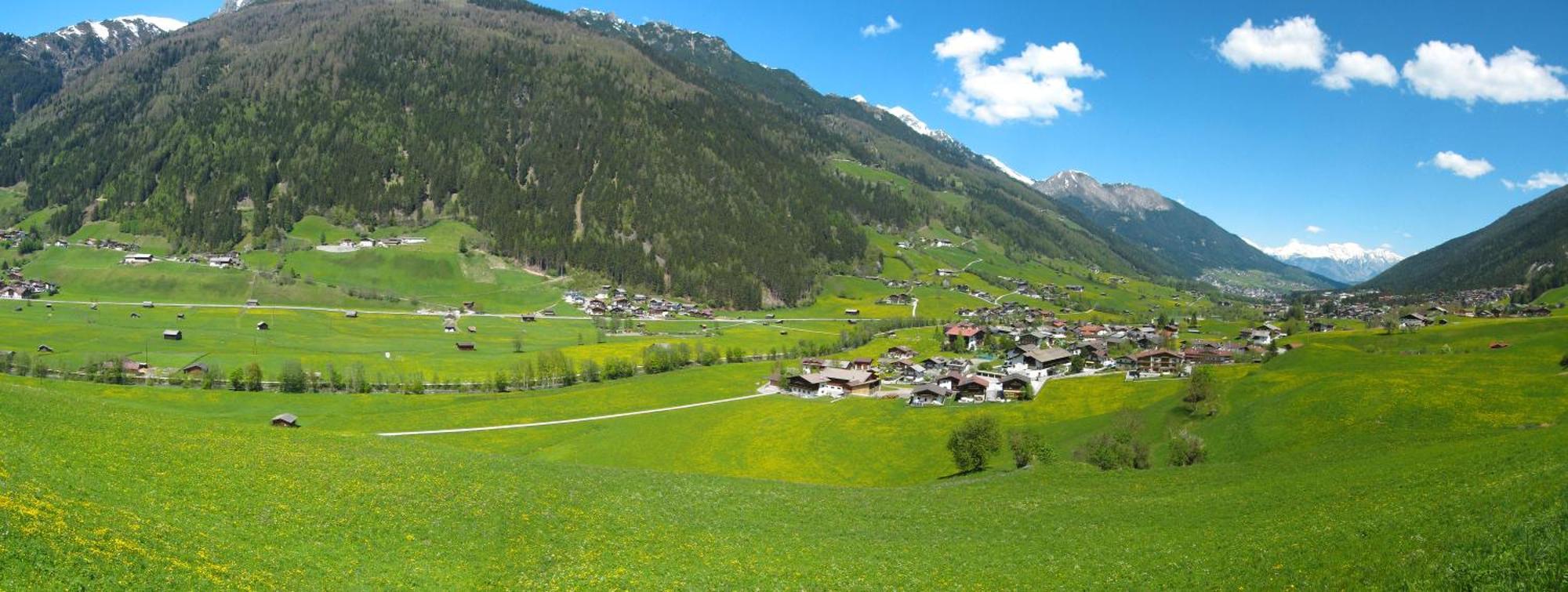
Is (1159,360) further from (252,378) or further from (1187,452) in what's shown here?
(252,378)

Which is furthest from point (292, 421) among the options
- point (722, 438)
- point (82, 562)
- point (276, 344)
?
point (82, 562)

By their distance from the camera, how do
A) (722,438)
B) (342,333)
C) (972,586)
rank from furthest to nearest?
(342,333) → (722,438) → (972,586)

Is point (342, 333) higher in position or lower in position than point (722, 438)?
higher

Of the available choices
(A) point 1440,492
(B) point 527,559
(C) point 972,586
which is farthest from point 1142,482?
(B) point 527,559

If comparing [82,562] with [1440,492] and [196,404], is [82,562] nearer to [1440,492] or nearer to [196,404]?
[1440,492]

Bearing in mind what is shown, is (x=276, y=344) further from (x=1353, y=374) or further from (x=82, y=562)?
(x=1353, y=374)

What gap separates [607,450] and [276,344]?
98.9 m

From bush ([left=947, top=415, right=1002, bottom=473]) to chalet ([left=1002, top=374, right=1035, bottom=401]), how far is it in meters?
44.6

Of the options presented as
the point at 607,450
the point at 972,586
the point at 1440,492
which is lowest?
the point at 607,450

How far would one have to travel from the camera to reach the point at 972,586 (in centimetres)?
2731

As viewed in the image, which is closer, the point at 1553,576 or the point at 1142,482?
the point at 1553,576

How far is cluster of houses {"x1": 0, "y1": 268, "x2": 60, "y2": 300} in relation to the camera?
6919 inches

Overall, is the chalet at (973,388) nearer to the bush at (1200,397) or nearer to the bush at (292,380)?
the bush at (1200,397)

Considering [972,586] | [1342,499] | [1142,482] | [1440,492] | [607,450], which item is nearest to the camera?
[972,586]
